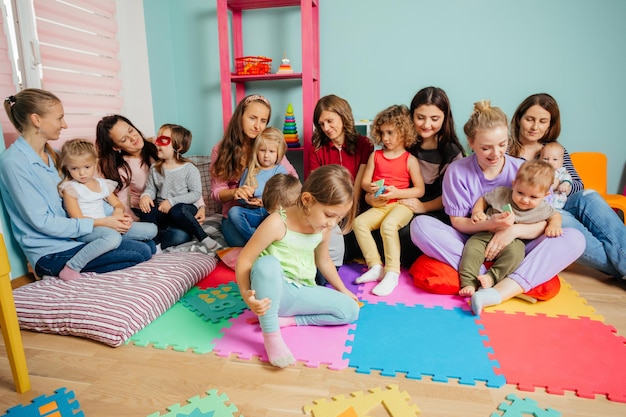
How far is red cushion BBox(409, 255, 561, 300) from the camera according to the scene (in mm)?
1877

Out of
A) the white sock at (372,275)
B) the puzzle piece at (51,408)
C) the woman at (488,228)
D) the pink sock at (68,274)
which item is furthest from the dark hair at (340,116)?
the puzzle piece at (51,408)

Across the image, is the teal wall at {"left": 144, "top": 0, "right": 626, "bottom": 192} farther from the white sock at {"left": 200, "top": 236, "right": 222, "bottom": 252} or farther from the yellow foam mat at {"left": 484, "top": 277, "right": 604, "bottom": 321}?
the yellow foam mat at {"left": 484, "top": 277, "right": 604, "bottom": 321}

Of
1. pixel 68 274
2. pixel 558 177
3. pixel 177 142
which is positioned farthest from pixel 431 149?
pixel 68 274

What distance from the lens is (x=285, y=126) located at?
3.04m

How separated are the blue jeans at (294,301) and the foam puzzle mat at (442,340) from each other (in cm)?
5

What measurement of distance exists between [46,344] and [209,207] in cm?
167

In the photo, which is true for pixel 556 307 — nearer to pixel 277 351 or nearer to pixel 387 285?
pixel 387 285

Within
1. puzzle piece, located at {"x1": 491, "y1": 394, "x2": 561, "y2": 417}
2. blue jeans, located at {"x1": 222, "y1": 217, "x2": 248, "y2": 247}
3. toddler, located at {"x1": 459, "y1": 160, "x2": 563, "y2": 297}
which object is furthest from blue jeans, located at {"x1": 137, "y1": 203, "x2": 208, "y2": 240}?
puzzle piece, located at {"x1": 491, "y1": 394, "x2": 561, "y2": 417}

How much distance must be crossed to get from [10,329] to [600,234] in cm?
254

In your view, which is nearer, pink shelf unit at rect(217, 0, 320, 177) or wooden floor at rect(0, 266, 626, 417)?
wooden floor at rect(0, 266, 626, 417)

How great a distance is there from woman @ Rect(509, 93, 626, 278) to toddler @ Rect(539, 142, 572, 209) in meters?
0.04

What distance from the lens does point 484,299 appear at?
1.76 m

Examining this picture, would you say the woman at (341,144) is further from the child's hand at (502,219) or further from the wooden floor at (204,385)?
the wooden floor at (204,385)

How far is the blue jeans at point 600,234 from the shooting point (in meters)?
2.04
